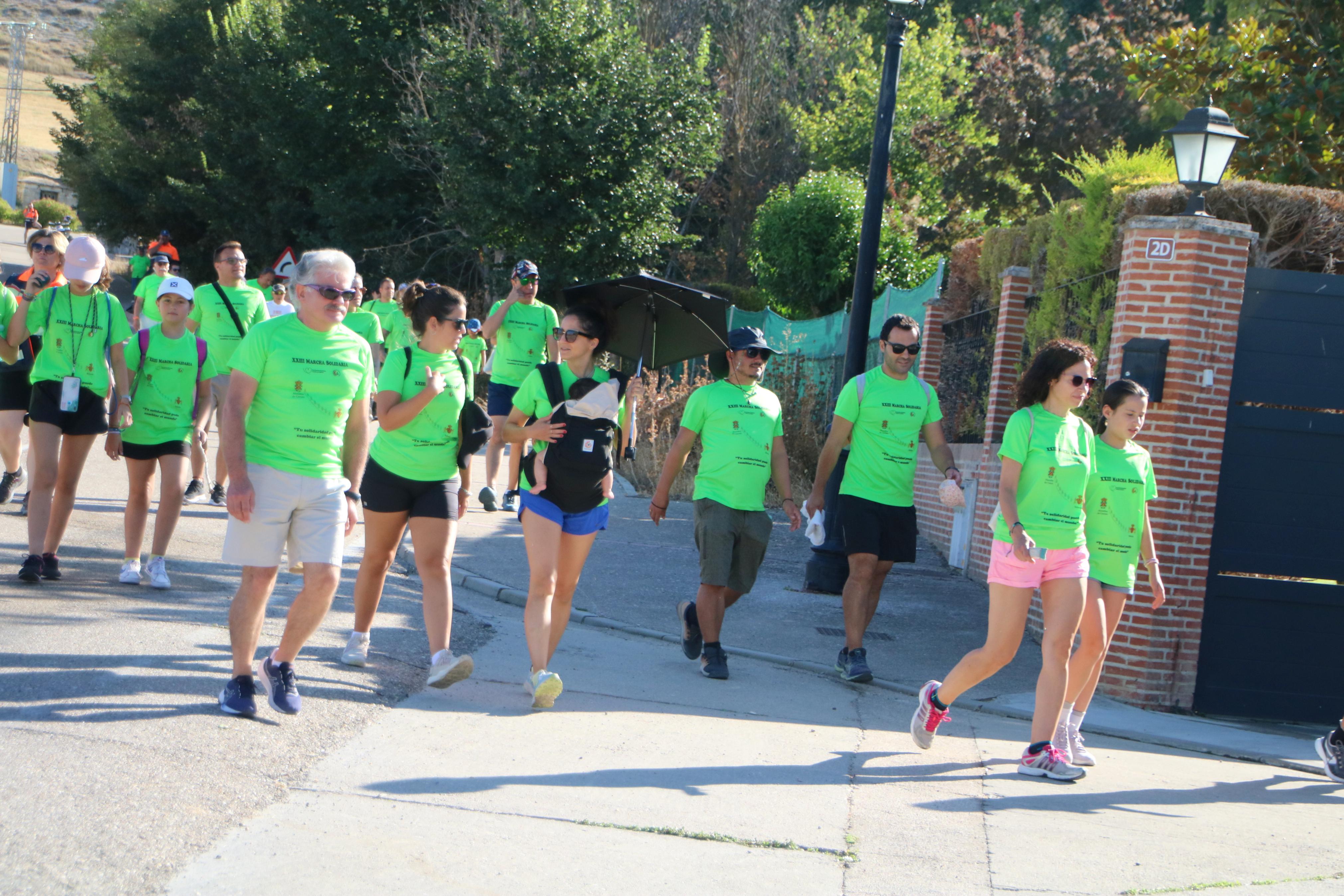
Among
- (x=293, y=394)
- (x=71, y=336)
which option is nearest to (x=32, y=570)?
(x=71, y=336)

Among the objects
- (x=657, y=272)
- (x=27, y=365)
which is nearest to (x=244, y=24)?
(x=657, y=272)

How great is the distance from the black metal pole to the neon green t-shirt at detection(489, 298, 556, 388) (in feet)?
8.28

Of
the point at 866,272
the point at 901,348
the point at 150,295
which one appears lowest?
the point at 901,348

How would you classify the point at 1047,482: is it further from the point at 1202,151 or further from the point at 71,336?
the point at 71,336

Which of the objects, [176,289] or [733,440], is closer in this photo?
[733,440]

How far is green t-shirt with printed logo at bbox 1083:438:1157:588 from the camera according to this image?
5.73 m

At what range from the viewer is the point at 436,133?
23312mm

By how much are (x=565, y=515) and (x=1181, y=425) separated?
3.91 meters

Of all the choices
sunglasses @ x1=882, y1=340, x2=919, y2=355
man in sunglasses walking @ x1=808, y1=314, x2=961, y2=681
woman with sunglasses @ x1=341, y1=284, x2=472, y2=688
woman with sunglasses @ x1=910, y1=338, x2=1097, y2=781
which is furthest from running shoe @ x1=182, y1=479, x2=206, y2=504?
woman with sunglasses @ x1=910, y1=338, x2=1097, y2=781

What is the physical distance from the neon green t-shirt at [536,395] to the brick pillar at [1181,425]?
365 centimetres

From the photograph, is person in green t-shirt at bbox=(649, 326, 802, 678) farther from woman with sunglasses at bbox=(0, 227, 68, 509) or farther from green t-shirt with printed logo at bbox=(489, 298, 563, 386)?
green t-shirt with printed logo at bbox=(489, 298, 563, 386)

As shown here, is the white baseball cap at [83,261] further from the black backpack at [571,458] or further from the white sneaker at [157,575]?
the black backpack at [571,458]

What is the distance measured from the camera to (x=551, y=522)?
223 inches

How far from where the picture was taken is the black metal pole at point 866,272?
9.20 m
